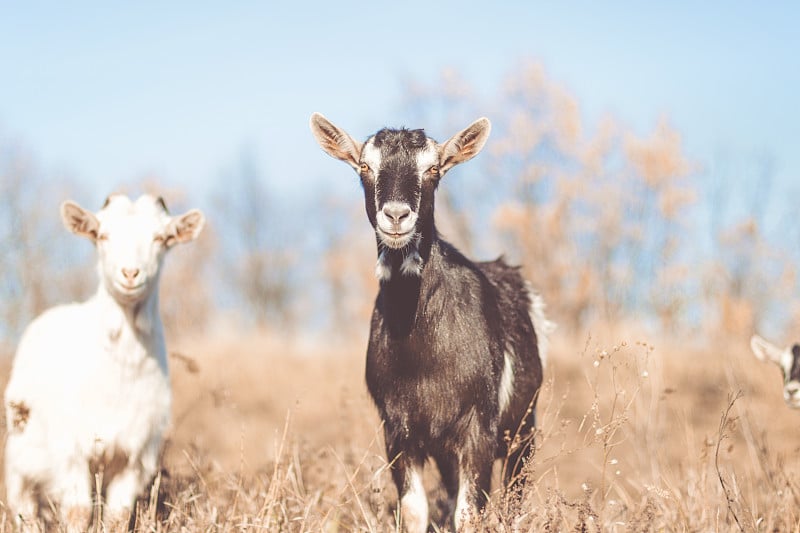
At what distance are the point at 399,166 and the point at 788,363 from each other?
3904 mm

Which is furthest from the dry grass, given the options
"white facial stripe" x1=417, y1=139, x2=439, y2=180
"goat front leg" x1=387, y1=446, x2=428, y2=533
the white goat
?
"white facial stripe" x1=417, y1=139, x2=439, y2=180

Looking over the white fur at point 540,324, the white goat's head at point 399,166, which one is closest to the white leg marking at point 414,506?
the white goat's head at point 399,166

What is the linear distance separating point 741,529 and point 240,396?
34.5ft

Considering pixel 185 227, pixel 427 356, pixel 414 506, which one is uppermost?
pixel 185 227

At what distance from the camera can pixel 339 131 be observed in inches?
194

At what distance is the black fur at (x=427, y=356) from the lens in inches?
182

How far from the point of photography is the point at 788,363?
21.5 feet

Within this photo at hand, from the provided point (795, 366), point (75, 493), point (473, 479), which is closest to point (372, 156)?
point (473, 479)

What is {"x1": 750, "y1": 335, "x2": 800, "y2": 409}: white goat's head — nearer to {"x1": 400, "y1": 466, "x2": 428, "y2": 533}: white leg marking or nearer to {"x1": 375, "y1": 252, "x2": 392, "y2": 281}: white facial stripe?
{"x1": 400, "y1": 466, "x2": 428, "y2": 533}: white leg marking

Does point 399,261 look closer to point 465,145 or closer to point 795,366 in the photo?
point 465,145

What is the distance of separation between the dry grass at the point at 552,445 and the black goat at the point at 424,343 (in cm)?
21

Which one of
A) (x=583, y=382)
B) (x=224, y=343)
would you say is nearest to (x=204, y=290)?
(x=224, y=343)

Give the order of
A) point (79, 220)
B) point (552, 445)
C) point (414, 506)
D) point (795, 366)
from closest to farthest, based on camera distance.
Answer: point (414, 506)
point (79, 220)
point (795, 366)
point (552, 445)

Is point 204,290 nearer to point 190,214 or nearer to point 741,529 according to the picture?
point 190,214
